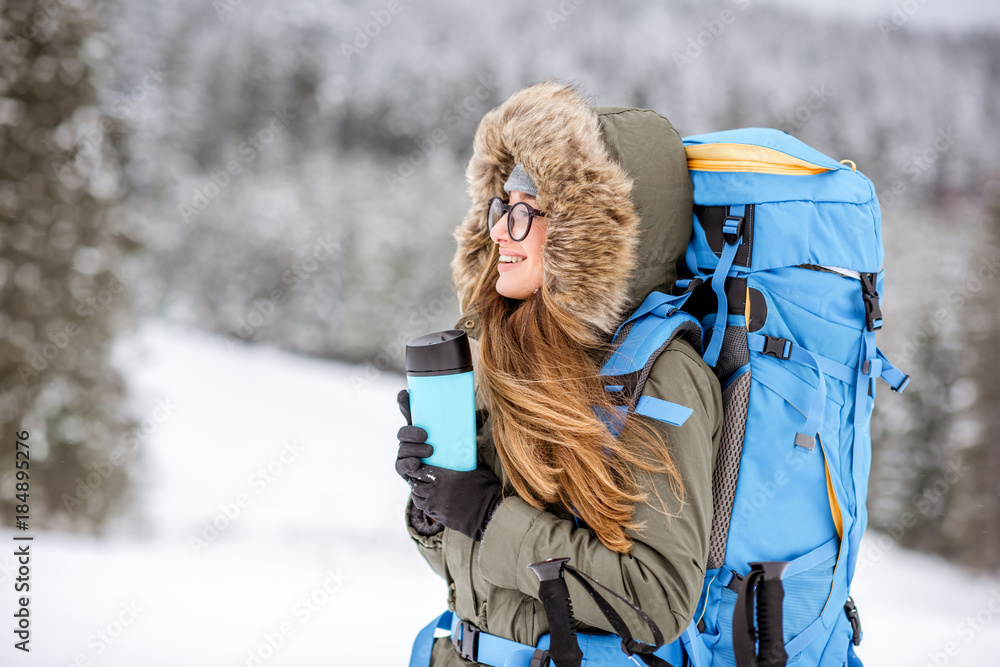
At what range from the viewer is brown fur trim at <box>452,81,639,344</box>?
56.9 inches

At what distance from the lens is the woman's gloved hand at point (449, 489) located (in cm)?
138

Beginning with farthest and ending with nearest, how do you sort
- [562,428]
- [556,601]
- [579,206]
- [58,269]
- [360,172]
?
[360,172] → [58,269] → [579,206] → [562,428] → [556,601]

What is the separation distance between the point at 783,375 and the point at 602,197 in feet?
1.89

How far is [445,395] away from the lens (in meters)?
1.42

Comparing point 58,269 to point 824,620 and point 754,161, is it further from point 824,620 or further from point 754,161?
point 824,620

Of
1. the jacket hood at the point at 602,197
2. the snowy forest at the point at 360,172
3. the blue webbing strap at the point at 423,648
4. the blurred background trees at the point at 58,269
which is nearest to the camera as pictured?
the jacket hood at the point at 602,197

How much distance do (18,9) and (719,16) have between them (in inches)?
233

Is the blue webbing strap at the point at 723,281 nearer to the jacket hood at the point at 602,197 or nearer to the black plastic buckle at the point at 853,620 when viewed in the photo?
the jacket hood at the point at 602,197

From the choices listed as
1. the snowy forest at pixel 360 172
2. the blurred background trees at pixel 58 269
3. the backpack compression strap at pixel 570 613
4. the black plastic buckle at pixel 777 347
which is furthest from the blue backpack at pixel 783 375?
the blurred background trees at pixel 58 269

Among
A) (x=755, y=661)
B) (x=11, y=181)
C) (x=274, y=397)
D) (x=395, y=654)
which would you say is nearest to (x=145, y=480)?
(x=274, y=397)

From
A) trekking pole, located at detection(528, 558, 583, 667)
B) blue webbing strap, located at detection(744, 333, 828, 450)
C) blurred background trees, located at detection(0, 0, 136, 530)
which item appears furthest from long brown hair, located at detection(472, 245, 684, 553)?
blurred background trees, located at detection(0, 0, 136, 530)

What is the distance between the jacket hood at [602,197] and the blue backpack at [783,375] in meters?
0.08

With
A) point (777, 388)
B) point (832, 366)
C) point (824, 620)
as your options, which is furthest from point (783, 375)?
point (824, 620)

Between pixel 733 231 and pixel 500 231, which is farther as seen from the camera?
pixel 500 231
